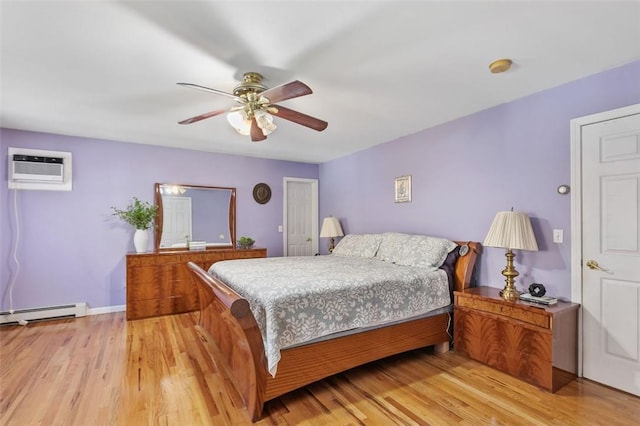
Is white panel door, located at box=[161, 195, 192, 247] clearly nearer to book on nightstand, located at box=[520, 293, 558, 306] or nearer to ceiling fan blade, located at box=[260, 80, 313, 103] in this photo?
ceiling fan blade, located at box=[260, 80, 313, 103]

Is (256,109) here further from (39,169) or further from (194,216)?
(39,169)

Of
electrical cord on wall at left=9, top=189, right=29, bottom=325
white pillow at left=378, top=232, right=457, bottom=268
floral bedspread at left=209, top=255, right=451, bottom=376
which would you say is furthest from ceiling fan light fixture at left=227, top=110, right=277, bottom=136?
electrical cord on wall at left=9, top=189, right=29, bottom=325

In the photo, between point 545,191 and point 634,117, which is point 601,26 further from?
point 545,191

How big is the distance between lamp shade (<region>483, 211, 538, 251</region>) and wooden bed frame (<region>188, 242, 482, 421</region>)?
50 centimetres

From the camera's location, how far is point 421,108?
3084 millimetres

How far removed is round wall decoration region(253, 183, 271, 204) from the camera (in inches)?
209

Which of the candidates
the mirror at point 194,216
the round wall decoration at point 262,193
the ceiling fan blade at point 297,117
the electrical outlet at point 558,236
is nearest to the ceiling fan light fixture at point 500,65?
the ceiling fan blade at point 297,117

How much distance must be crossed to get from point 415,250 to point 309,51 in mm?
2269

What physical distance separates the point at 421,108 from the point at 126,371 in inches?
142

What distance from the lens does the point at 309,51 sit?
6.58 feet

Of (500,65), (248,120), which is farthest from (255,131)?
(500,65)

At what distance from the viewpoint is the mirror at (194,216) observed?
4.54 metres

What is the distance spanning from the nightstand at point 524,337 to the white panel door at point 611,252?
0.14 metres

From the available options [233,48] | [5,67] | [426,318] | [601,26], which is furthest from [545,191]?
[5,67]
